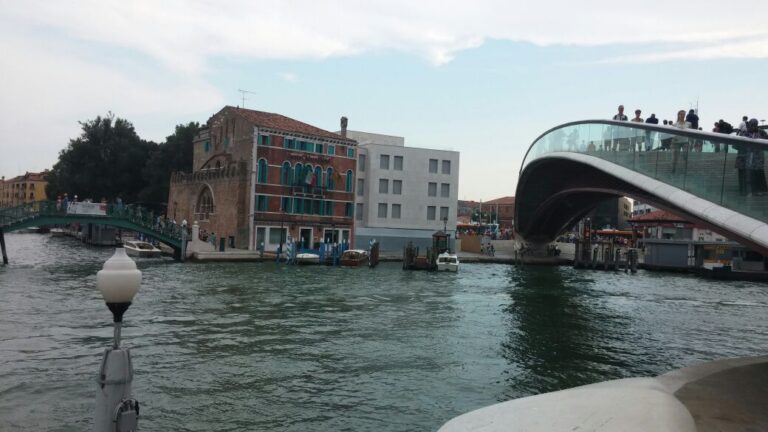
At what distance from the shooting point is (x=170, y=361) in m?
12.6

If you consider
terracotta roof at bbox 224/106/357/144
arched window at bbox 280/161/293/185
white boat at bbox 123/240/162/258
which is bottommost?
white boat at bbox 123/240/162/258

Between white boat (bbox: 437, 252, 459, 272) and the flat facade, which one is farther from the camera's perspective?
the flat facade

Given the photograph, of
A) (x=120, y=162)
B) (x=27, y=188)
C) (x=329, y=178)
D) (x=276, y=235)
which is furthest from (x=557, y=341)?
(x=27, y=188)

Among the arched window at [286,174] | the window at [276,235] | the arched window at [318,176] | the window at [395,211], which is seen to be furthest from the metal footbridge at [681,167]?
the window at [395,211]

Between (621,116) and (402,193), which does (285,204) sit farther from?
(621,116)

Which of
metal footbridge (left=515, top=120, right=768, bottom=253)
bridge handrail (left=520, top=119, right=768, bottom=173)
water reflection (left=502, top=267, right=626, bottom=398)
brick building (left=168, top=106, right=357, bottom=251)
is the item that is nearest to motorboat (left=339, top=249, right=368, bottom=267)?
brick building (left=168, top=106, right=357, bottom=251)

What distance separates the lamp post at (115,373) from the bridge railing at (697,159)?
10.4 m

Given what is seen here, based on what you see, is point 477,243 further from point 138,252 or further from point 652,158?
point 652,158

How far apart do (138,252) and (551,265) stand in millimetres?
36205

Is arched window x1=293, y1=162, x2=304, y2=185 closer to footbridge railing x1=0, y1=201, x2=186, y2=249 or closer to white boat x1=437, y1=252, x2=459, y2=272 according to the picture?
footbridge railing x1=0, y1=201, x2=186, y2=249

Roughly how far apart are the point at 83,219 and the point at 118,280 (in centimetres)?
3636

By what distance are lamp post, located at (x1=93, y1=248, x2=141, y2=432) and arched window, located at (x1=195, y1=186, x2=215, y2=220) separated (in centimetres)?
4700

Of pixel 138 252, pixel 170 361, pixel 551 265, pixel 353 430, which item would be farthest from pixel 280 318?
pixel 551 265

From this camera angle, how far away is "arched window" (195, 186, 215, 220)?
5001cm
